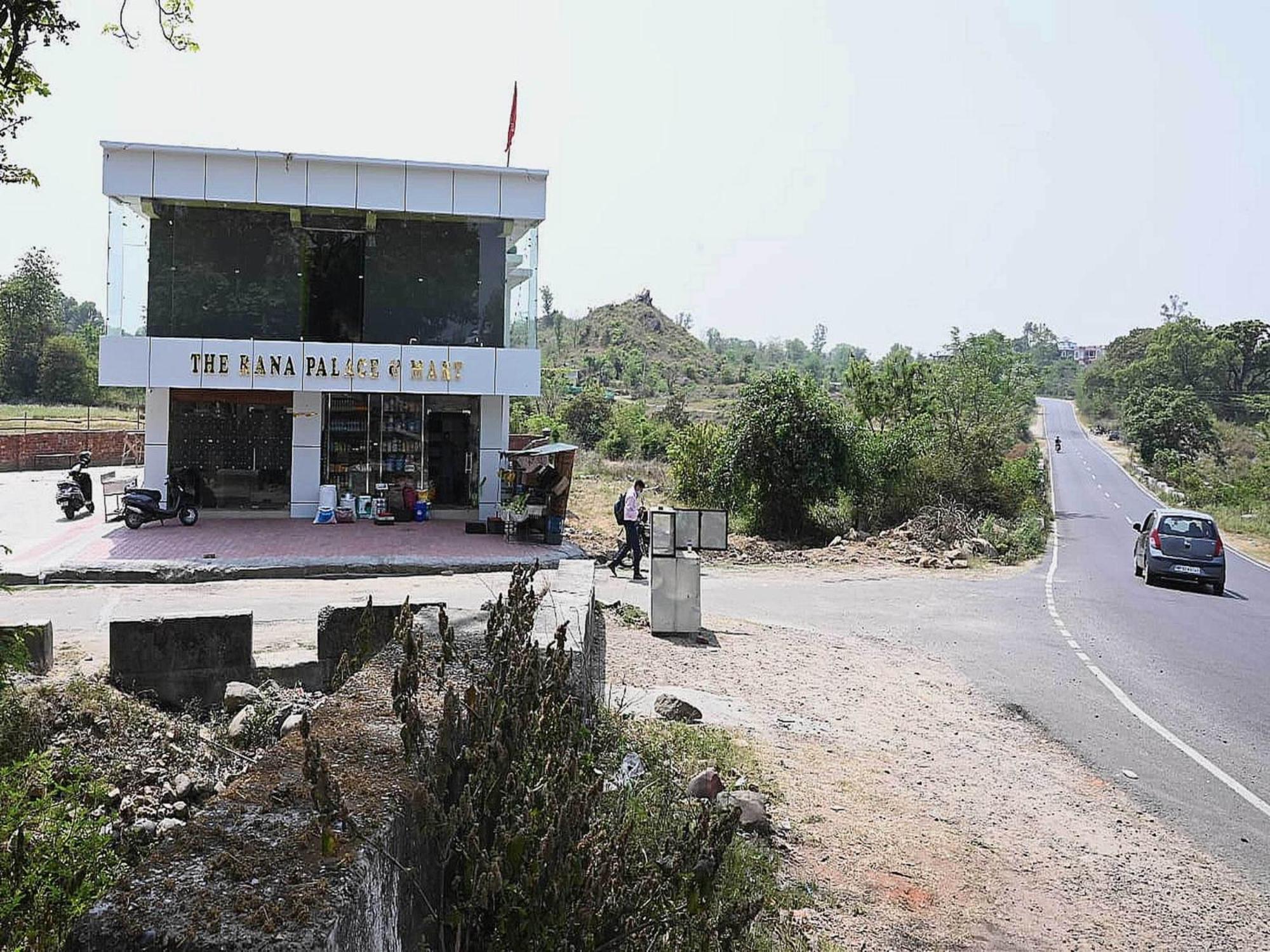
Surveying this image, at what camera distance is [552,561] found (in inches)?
766

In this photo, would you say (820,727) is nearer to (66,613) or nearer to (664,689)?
(664,689)

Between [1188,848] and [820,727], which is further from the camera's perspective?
[820,727]

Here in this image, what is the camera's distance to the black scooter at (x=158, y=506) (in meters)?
21.6

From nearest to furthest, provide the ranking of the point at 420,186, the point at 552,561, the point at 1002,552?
the point at 552,561 → the point at 420,186 → the point at 1002,552

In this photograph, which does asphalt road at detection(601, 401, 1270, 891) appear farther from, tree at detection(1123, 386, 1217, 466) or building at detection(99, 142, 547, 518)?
tree at detection(1123, 386, 1217, 466)

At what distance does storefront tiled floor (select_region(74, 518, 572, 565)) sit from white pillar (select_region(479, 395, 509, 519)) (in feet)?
3.41

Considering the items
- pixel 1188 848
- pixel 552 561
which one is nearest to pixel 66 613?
pixel 552 561

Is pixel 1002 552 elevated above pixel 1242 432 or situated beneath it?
situated beneath

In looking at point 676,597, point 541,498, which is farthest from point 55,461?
point 676,597

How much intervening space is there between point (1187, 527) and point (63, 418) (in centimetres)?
4997

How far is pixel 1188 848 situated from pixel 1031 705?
3.87 metres

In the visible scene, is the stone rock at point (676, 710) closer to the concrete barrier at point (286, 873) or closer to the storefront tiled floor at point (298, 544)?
the concrete barrier at point (286, 873)

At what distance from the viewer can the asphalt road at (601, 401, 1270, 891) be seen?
26.8 ft

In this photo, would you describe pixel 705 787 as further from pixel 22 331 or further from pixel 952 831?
pixel 22 331
